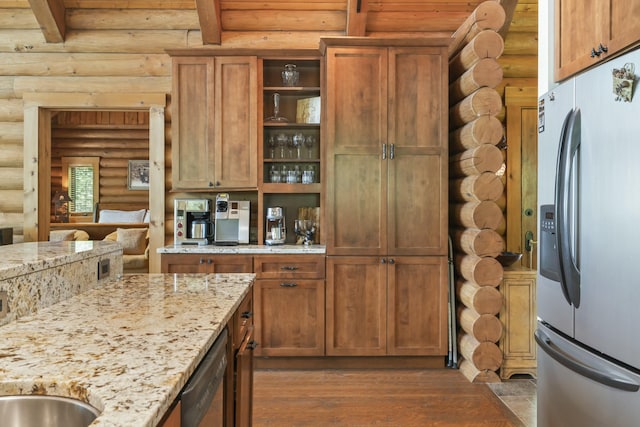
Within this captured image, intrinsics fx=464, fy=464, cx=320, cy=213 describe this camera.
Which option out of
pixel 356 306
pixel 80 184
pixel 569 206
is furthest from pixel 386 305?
pixel 80 184

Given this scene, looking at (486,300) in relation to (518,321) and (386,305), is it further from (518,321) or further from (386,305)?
(386,305)

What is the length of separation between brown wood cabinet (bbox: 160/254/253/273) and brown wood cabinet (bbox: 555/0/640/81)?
2.38 metres

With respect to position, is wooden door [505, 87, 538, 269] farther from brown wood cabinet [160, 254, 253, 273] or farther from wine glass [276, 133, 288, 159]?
brown wood cabinet [160, 254, 253, 273]

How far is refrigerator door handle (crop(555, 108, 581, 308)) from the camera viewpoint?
1.76 m

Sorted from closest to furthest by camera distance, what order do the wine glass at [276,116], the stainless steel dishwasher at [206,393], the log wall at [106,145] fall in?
the stainless steel dishwasher at [206,393]
the wine glass at [276,116]
the log wall at [106,145]

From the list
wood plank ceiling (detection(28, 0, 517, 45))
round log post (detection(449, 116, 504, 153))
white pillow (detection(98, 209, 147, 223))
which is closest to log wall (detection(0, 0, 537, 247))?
wood plank ceiling (detection(28, 0, 517, 45))

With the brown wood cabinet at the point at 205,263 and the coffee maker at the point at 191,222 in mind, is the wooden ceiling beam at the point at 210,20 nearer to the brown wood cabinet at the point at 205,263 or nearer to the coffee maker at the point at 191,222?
the coffee maker at the point at 191,222

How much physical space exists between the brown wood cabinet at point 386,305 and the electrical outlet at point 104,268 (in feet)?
5.93

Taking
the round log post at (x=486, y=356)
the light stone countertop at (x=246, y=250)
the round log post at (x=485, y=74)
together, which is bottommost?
the round log post at (x=486, y=356)

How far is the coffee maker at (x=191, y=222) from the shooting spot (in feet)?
12.3

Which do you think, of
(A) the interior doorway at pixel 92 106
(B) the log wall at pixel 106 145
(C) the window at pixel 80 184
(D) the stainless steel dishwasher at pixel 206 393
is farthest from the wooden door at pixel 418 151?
(C) the window at pixel 80 184

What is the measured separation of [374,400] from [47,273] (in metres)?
2.17

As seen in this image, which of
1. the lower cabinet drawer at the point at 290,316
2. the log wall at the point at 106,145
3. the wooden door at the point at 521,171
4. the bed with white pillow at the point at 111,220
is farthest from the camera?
the log wall at the point at 106,145

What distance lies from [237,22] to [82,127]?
566 centimetres
